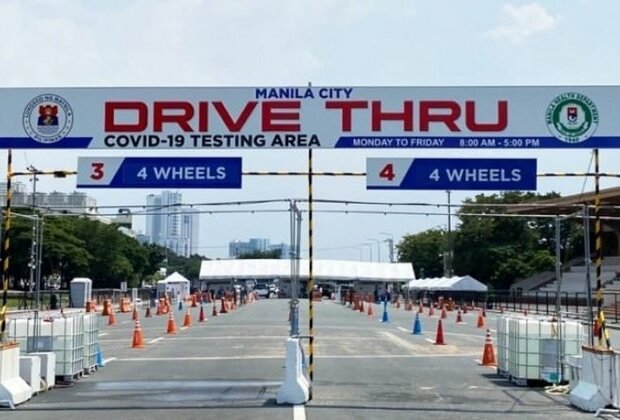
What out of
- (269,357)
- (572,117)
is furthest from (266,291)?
(572,117)

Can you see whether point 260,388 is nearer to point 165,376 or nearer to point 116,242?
point 165,376

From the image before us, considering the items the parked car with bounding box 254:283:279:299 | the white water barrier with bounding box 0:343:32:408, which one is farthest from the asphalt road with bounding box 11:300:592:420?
the parked car with bounding box 254:283:279:299

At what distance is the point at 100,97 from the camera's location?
14.2m

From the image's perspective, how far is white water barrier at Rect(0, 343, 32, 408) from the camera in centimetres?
1251

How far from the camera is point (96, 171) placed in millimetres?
14398

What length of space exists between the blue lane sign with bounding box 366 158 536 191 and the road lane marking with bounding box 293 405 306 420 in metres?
3.89

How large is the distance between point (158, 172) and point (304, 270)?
77885mm

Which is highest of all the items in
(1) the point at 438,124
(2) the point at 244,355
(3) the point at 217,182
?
(1) the point at 438,124

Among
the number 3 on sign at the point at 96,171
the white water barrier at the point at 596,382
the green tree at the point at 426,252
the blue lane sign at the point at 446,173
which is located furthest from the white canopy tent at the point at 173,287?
the white water barrier at the point at 596,382

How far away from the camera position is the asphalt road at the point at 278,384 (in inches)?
474

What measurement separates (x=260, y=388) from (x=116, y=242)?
258ft

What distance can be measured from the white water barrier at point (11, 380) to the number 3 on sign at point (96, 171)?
3023 millimetres

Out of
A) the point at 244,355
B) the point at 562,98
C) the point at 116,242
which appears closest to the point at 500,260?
the point at 116,242

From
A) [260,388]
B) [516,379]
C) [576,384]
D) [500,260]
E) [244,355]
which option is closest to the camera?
[576,384]
